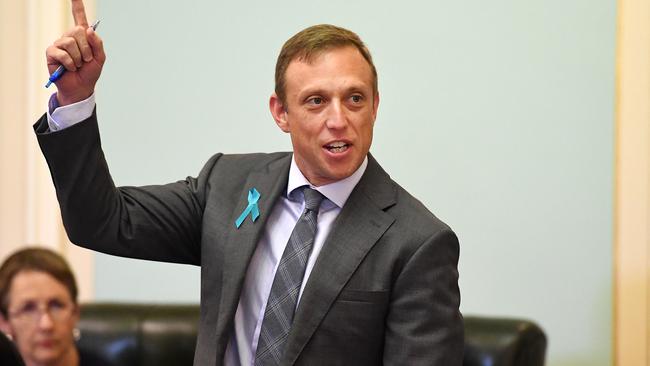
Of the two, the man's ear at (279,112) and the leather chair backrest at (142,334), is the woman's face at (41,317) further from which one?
the man's ear at (279,112)

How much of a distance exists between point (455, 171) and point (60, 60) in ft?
5.62

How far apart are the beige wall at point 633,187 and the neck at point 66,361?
1613 millimetres

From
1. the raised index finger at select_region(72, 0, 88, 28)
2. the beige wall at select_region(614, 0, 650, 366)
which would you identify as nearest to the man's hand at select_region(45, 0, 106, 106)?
the raised index finger at select_region(72, 0, 88, 28)

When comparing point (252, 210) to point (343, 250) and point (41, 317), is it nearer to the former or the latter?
point (343, 250)

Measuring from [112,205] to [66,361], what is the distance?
114 cm

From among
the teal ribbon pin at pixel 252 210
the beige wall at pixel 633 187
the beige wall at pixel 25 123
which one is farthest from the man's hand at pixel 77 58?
the beige wall at pixel 25 123

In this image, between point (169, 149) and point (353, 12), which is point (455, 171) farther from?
point (169, 149)

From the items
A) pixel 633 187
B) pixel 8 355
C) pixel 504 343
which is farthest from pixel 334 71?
pixel 633 187

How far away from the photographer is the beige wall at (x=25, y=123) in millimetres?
3885

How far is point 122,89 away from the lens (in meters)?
3.82

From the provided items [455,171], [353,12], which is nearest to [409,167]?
[455,171]

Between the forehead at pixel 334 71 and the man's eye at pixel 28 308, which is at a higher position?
the forehead at pixel 334 71

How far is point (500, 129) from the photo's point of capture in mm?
3275

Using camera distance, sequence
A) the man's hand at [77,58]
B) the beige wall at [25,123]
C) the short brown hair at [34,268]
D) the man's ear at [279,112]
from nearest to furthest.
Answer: the man's hand at [77,58] → the man's ear at [279,112] → the short brown hair at [34,268] → the beige wall at [25,123]
